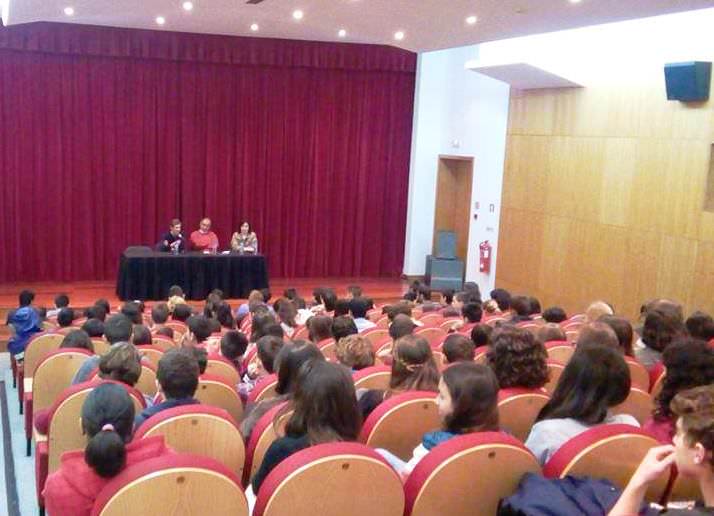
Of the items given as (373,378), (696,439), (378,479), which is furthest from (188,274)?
(696,439)

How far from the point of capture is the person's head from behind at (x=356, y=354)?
390cm

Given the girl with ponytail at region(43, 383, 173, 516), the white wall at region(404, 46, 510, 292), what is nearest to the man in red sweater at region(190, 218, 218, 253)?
the white wall at region(404, 46, 510, 292)

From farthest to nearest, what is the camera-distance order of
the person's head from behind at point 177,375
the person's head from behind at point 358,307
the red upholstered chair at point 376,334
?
the person's head from behind at point 358,307 → the red upholstered chair at point 376,334 → the person's head from behind at point 177,375

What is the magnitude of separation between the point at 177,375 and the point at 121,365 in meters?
0.68

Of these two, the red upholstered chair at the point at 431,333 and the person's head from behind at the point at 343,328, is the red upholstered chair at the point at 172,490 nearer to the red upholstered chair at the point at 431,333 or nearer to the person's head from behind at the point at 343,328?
the person's head from behind at the point at 343,328

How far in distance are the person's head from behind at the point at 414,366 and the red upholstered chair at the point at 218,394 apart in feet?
2.99

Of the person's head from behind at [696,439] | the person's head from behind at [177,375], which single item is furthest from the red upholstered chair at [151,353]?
the person's head from behind at [696,439]

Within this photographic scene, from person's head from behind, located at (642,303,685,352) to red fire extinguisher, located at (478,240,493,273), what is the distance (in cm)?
774

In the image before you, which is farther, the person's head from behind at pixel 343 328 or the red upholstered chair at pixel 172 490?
the person's head from behind at pixel 343 328

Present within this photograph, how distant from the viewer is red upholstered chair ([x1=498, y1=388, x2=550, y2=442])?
305 cm

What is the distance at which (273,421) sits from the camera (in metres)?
2.82

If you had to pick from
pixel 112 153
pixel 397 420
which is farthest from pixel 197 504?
pixel 112 153

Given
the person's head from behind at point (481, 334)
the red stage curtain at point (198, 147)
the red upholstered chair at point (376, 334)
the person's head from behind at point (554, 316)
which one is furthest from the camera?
the red stage curtain at point (198, 147)

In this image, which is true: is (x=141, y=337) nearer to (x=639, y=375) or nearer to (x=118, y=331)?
(x=118, y=331)
